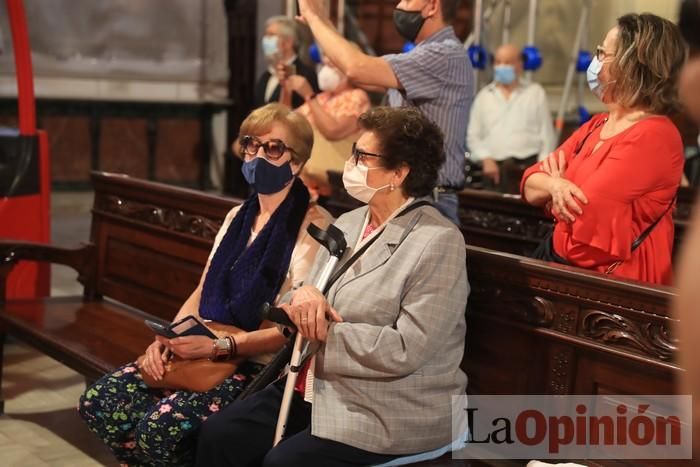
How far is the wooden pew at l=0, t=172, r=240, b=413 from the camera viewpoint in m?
3.92

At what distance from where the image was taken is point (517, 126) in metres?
6.95

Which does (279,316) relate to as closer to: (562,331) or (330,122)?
(562,331)

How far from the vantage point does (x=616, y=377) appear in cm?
258

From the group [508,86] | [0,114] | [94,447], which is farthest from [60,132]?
[94,447]

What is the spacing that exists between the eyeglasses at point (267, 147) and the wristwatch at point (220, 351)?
0.59 m

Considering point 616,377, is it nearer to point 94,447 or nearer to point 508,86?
point 94,447

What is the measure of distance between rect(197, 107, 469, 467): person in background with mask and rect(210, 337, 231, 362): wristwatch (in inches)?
11.6

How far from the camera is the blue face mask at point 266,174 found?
3178 mm

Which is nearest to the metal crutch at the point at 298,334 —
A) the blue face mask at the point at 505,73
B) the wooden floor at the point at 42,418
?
the wooden floor at the point at 42,418

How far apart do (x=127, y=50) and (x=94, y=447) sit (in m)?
7.19

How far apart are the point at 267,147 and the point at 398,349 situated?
932 mm

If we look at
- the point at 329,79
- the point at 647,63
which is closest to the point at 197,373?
the point at 647,63

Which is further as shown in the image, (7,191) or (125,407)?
(7,191)

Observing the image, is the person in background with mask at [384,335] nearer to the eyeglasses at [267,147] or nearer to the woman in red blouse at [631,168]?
the woman in red blouse at [631,168]
